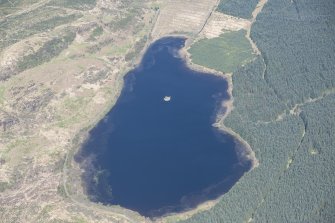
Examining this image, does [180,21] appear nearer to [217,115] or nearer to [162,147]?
[217,115]

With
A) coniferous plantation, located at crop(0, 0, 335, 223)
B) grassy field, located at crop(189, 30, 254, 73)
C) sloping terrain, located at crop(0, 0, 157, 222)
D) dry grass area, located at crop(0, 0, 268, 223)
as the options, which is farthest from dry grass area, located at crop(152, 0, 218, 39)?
grassy field, located at crop(189, 30, 254, 73)

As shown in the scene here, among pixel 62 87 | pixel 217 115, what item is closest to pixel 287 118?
pixel 217 115

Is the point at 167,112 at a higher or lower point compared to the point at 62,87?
lower

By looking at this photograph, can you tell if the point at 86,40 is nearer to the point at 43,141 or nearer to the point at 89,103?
the point at 89,103

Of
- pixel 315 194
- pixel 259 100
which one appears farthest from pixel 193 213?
pixel 259 100

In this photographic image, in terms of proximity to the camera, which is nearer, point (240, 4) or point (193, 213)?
point (193, 213)

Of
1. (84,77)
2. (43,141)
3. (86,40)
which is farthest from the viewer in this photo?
(86,40)

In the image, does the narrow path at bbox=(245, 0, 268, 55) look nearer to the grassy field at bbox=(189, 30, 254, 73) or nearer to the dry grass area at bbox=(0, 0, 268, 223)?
the grassy field at bbox=(189, 30, 254, 73)
